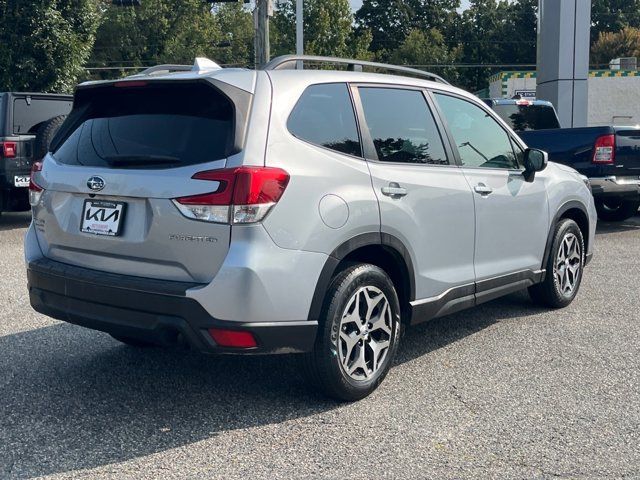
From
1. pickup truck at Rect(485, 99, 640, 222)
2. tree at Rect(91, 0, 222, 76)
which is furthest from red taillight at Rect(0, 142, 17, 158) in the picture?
tree at Rect(91, 0, 222, 76)

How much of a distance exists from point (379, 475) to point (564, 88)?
1559 centimetres

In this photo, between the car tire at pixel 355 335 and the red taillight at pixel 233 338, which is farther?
the car tire at pixel 355 335

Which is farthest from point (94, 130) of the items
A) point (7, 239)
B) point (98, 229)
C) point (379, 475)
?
point (7, 239)

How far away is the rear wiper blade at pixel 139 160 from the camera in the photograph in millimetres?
3795

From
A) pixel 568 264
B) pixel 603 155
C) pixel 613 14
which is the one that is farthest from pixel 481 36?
pixel 568 264

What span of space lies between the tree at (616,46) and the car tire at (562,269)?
6986 cm

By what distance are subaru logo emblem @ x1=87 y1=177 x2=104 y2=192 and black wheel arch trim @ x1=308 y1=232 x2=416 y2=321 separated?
1211 mm

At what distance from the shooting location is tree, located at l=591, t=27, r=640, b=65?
70.1 metres

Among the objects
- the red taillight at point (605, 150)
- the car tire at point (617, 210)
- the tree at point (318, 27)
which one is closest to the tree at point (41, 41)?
the car tire at point (617, 210)

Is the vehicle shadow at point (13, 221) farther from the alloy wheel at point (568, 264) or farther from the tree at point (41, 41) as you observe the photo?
the tree at point (41, 41)

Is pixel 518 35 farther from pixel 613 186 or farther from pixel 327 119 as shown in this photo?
pixel 327 119

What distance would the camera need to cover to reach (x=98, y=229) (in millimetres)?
3941

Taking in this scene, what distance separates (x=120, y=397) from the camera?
14.0 feet

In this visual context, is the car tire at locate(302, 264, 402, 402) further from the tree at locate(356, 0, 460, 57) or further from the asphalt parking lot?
A: the tree at locate(356, 0, 460, 57)
